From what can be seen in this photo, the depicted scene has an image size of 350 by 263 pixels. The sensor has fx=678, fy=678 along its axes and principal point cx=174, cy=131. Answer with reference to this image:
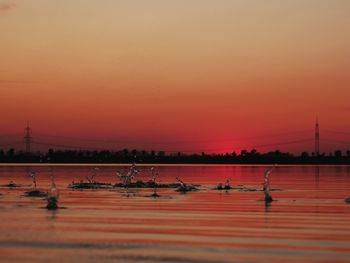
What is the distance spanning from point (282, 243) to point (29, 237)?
831 cm

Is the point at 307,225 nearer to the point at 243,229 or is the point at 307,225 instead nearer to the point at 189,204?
the point at 243,229

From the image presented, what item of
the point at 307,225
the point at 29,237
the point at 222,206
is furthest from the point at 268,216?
the point at 29,237

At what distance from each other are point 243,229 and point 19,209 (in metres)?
13.0

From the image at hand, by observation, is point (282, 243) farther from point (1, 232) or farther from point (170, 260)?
point (1, 232)

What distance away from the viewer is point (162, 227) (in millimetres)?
25641

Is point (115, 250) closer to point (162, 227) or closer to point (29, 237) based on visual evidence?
point (29, 237)

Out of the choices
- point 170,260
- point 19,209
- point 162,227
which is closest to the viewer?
point 170,260

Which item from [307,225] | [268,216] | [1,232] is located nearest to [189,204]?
[268,216]

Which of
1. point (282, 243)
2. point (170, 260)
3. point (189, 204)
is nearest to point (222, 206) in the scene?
point (189, 204)

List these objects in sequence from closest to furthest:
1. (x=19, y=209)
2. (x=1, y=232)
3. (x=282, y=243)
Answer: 1. (x=282, y=243)
2. (x=1, y=232)
3. (x=19, y=209)

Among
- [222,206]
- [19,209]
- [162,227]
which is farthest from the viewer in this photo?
[222,206]

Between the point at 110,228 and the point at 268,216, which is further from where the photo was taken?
the point at 268,216

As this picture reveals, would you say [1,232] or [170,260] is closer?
[170,260]

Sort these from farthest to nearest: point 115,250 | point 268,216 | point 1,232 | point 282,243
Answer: point 268,216 < point 1,232 < point 282,243 < point 115,250
